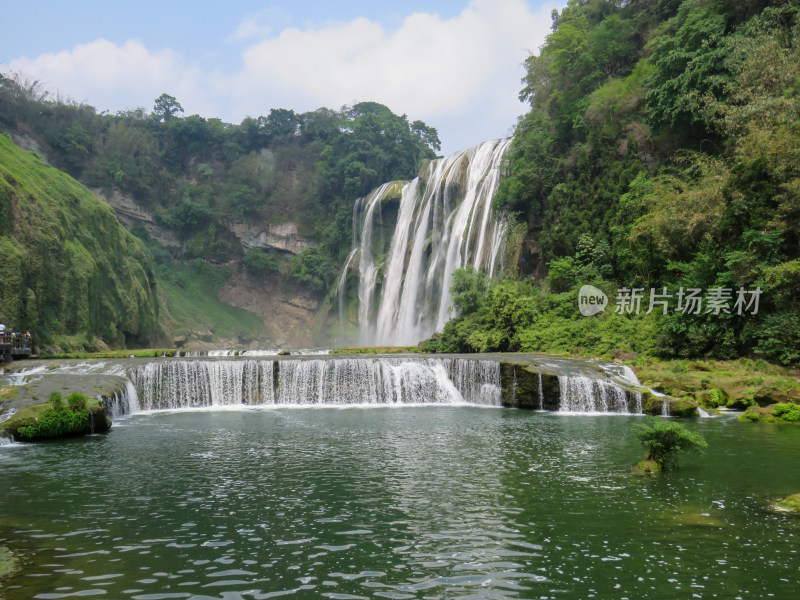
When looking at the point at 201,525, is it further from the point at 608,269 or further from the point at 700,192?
the point at 608,269

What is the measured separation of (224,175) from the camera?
57.8m

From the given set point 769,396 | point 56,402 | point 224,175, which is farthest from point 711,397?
point 224,175

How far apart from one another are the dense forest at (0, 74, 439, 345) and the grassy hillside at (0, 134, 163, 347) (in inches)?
442

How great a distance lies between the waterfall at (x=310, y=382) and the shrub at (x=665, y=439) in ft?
33.2

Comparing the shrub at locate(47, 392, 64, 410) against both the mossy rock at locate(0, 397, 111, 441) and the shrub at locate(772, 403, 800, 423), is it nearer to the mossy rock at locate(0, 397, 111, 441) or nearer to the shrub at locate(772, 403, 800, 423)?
the mossy rock at locate(0, 397, 111, 441)

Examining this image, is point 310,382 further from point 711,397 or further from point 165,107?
point 165,107

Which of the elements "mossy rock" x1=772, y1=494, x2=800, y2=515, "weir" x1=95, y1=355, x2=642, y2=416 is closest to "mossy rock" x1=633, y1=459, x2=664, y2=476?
"mossy rock" x1=772, y1=494, x2=800, y2=515

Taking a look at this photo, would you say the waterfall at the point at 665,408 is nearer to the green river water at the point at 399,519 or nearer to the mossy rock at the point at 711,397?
the mossy rock at the point at 711,397

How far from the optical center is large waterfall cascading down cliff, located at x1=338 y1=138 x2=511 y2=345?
1303 inches

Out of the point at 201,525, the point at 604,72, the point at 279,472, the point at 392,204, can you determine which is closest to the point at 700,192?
the point at 604,72

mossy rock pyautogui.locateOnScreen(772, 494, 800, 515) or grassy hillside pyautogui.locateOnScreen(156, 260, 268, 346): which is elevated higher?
grassy hillside pyautogui.locateOnScreen(156, 260, 268, 346)

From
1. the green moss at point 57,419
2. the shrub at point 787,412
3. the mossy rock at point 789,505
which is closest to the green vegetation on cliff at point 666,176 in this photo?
the shrub at point 787,412

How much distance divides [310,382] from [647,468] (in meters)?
12.9

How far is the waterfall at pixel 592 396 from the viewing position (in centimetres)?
1606
